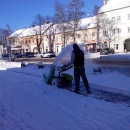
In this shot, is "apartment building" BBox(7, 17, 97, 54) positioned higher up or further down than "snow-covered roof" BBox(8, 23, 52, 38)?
further down

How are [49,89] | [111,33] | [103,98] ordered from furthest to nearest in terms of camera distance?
[111,33]
[49,89]
[103,98]

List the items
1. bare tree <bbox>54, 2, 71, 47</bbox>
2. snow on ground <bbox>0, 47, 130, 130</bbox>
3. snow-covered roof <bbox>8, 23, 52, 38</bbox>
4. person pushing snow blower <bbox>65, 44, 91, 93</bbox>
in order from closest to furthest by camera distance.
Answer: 1. snow on ground <bbox>0, 47, 130, 130</bbox>
2. person pushing snow blower <bbox>65, 44, 91, 93</bbox>
3. bare tree <bbox>54, 2, 71, 47</bbox>
4. snow-covered roof <bbox>8, 23, 52, 38</bbox>

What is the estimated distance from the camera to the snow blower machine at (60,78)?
8547 millimetres

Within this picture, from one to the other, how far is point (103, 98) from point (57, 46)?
6428 cm

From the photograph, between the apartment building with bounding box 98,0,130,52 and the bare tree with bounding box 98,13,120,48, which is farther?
the apartment building with bounding box 98,0,130,52

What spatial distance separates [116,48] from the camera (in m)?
54.8

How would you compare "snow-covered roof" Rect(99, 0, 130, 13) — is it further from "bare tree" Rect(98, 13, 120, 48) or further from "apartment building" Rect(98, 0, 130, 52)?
"bare tree" Rect(98, 13, 120, 48)

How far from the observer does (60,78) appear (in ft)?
28.2

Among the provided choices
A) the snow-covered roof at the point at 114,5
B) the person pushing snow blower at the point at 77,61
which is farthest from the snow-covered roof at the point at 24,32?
the person pushing snow blower at the point at 77,61

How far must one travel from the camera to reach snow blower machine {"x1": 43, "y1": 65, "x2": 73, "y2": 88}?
28.0 ft

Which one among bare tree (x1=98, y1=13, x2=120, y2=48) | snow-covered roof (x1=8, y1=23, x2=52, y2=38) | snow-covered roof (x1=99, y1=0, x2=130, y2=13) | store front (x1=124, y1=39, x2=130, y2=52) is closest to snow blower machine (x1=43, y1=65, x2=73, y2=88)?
bare tree (x1=98, y1=13, x2=120, y2=48)

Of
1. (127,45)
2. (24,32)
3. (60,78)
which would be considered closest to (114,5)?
(127,45)

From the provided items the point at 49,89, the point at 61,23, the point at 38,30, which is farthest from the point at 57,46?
the point at 49,89

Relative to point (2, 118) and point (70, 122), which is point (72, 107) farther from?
point (2, 118)
